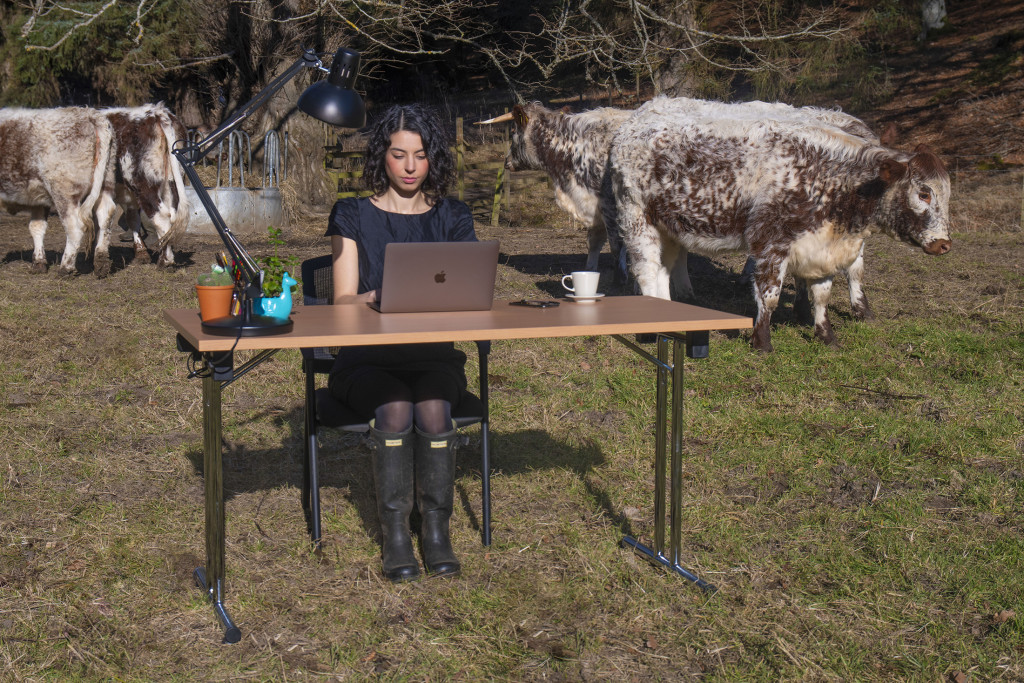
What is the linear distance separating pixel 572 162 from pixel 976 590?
6822mm

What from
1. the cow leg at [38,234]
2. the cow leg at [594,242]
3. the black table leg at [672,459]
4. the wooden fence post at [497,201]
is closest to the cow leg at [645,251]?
the cow leg at [594,242]

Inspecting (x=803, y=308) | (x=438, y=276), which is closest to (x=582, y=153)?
(x=803, y=308)

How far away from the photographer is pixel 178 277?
10.3 meters

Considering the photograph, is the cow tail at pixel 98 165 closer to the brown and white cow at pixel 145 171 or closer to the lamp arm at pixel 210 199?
the brown and white cow at pixel 145 171

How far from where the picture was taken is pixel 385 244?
3830mm

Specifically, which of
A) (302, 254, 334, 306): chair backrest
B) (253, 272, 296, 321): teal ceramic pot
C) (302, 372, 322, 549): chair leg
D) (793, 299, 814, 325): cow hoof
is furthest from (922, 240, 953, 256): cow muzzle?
(253, 272, 296, 321): teal ceramic pot

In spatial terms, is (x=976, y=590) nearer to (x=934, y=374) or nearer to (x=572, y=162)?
(x=934, y=374)

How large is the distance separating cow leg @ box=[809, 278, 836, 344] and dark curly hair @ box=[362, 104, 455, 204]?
3952 millimetres

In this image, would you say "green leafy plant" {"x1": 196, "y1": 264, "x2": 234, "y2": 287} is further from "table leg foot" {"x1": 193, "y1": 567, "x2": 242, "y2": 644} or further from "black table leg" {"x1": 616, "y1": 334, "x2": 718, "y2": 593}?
"black table leg" {"x1": 616, "y1": 334, "x2": 718, "y2": 593}

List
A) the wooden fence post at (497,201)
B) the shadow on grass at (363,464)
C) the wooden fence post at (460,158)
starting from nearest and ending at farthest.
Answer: the shadow on grass at (363,464) < the wooden fence post at (497,201) < the wooden fence post at (460,158)

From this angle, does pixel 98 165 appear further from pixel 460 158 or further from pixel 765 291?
pixel 765 291

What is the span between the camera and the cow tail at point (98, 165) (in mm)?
10086

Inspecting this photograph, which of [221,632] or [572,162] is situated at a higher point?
[572,162]

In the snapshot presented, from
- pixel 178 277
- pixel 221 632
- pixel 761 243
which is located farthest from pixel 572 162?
pixel 221 632
